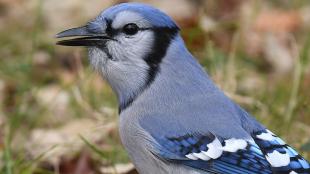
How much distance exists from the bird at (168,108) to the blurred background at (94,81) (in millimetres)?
420

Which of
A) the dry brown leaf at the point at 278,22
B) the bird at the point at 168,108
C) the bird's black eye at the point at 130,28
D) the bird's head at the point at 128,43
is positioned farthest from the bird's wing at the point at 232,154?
the dry brown leaf at the point at 278,22

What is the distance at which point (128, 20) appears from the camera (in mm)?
3254

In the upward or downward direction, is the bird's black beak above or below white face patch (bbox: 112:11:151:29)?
below

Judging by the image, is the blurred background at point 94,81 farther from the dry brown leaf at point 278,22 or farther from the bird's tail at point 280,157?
the bird's tail at point 280,157

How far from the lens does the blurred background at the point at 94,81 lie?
4.01 metres

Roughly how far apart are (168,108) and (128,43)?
11.4 inches

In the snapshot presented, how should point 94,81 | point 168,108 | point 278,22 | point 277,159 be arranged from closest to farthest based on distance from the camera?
point 277,159 → point 168,108 → point 94,81 → point 278,22

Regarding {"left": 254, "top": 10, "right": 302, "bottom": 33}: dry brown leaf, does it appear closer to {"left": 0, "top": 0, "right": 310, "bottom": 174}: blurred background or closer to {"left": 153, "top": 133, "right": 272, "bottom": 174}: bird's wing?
{"left": 0, "top": 0, "right": 310, "bottom": 174}: blurred background

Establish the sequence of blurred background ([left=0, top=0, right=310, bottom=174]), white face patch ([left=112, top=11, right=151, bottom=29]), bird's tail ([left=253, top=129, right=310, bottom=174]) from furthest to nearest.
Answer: blurred background ([left=0, top=0, right=310, bottom=174]), white face patch ([left=112, top=11, right=151, bottom=29]), bird's tail ([left=253, top=129, right=310, bottom=174])

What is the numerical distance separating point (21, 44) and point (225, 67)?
145 centimetres

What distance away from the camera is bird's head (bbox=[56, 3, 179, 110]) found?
3254mm

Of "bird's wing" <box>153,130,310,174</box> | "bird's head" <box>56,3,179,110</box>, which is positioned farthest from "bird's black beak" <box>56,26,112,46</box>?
"bird's wing" <box>153,130,310,174</box>

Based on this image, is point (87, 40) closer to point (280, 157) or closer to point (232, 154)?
point (232, 154)

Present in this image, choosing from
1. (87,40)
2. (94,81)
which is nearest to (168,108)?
(87,40)
